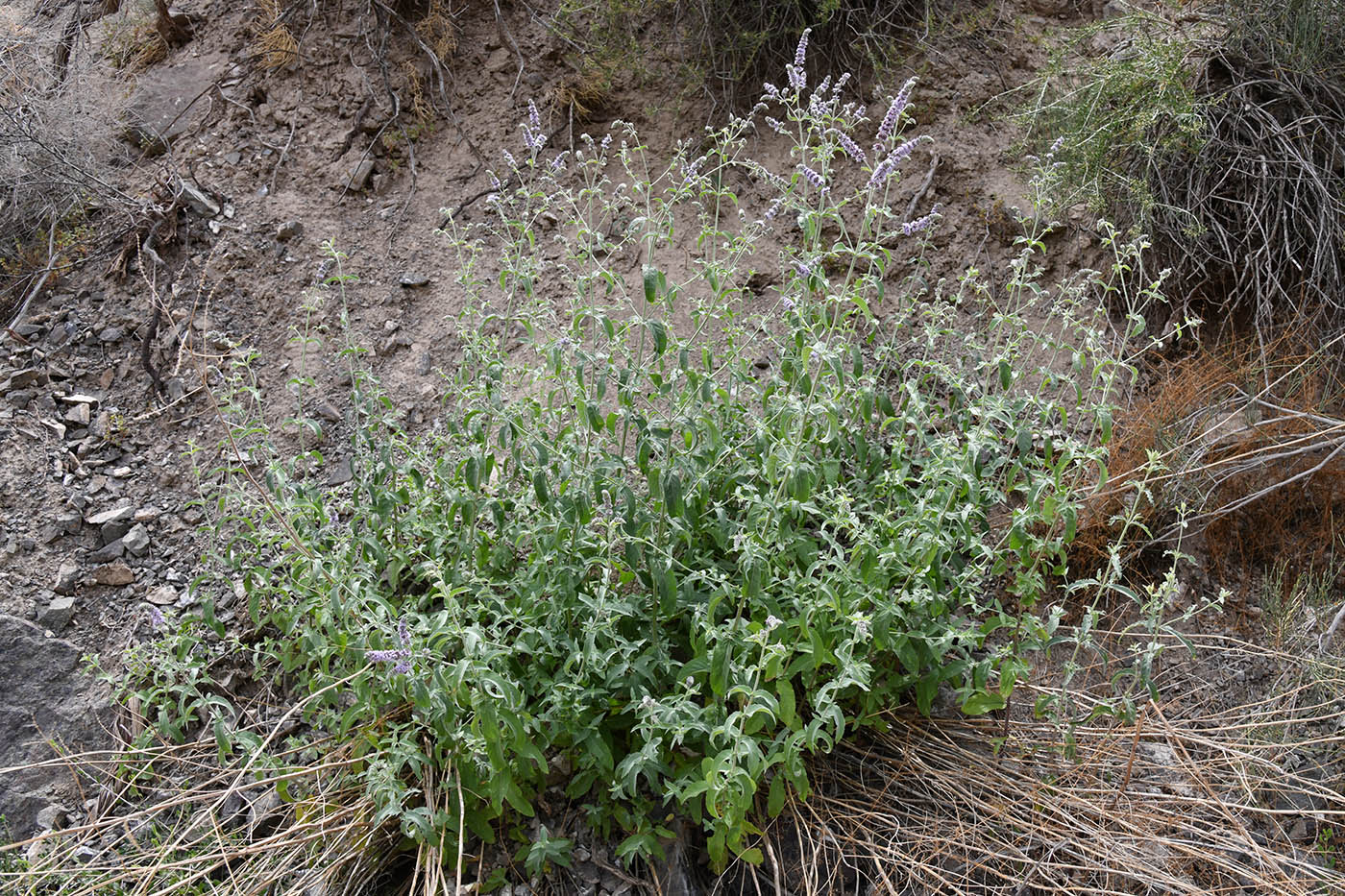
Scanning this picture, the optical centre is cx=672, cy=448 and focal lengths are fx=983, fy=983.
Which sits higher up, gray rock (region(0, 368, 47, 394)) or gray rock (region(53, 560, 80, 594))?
gray rock (region(0, 368, 47, 394))

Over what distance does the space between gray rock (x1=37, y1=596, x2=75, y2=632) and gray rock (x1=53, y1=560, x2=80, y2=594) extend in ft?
0.21

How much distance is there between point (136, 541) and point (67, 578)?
11.2 inches

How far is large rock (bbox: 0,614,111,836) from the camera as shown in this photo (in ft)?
11.8

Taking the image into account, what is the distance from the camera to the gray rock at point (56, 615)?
3.88 meters

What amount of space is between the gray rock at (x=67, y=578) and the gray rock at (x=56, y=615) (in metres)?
0.06

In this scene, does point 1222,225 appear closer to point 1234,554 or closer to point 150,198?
point 1234,554

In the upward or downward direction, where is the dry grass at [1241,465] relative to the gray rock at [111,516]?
downward

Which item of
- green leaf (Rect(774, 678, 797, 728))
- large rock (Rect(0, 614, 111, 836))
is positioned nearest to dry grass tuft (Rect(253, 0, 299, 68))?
large rock (Rect(0, 614, 111, 836))

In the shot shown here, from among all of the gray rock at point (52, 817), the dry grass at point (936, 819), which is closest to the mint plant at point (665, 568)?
the dry grass at point (936, 819)

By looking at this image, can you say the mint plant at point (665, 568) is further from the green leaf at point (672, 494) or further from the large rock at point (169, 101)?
the large rock at point (169, 101)

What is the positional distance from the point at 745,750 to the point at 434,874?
1.10m

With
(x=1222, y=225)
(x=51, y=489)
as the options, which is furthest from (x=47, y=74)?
(x=1222, y=225)

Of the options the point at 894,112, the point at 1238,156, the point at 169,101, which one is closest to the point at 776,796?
the point at 894,112

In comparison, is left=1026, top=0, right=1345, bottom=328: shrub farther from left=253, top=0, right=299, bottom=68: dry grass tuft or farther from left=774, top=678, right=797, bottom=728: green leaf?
left=253, top=0, right=299, bottom=68: dry grass tuft
